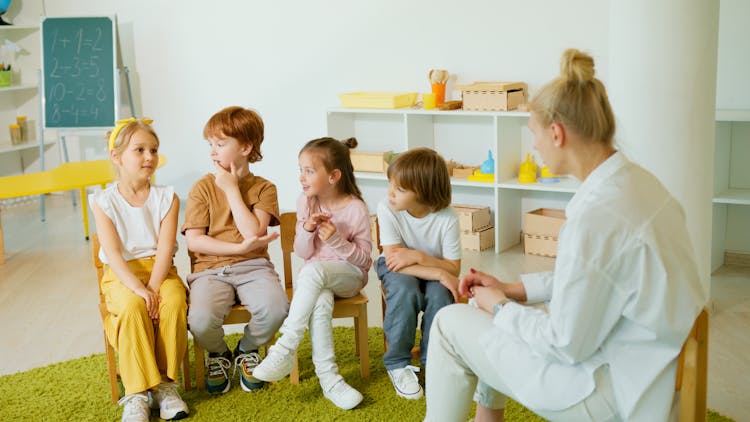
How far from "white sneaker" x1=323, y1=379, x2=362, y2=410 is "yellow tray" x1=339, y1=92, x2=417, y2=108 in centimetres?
223

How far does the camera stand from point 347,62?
16.7 ft

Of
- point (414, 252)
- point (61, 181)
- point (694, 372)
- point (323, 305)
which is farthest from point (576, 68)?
point (61, 181)

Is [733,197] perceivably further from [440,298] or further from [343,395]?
[343,395]

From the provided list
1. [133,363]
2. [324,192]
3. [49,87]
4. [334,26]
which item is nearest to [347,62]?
[334,26]

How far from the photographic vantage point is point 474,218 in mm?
4500

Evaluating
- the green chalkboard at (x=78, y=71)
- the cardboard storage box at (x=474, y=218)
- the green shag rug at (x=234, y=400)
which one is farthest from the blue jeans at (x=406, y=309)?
the green chalkboard at (x=78, y=71)

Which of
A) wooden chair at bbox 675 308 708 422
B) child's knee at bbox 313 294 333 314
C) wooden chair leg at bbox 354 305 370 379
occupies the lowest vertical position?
wooden chair leg at bbox 354 305 370 379

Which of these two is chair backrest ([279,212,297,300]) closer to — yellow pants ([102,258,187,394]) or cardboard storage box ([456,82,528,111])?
yellow pants ([102,258,187,394])

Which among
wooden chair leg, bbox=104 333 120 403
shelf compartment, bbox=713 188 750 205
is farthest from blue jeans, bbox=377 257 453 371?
shelf compartment, bbox=713 188 750 205

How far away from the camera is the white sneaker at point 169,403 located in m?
2.61

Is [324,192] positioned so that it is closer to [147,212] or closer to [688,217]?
[147,212]

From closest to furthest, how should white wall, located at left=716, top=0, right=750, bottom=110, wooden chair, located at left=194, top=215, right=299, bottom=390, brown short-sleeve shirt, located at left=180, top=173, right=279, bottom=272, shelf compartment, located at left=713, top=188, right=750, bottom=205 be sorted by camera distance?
1. wooden chair, located at left=194, top=215, right=299, bottom=390
2. brown short-sleeve shirt, located at left=180, top=173, right=279, bottom=272
3. shelf compartment, located at left=713, top=188, right=750, bottom=205
4. white wall, located at left=716, top=0, right=750, bottom=110

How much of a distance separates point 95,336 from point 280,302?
1082mm

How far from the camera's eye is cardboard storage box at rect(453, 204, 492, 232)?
4.50m
